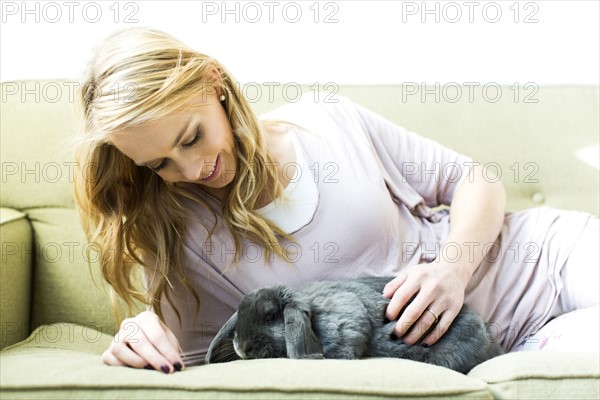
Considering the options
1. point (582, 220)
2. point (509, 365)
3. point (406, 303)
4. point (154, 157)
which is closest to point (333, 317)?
point (406, 303)

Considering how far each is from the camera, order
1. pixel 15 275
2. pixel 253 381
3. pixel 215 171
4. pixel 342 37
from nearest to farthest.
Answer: pixel 253 381, pixel 215 171, pixel 15 275, pixel 342 37

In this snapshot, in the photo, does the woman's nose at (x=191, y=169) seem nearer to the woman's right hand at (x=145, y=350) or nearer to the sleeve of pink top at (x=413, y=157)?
the woman's right hand at (x=145, y=350)

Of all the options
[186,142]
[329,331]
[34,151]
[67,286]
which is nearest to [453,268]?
[329,331]

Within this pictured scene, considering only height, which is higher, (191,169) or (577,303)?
(191,169)

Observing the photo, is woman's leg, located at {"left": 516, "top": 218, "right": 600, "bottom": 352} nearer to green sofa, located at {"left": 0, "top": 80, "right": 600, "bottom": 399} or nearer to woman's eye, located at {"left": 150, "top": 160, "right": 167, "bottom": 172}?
green sofa, located at {"left": 0, "top": 80, "right": 600, "bottom": 399}

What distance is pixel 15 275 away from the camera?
1423 mm

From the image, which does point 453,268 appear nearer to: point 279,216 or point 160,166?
point 279,216

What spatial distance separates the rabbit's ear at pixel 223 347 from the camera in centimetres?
107

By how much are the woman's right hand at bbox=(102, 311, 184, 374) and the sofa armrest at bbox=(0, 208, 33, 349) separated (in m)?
0.44

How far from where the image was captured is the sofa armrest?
4.53ft

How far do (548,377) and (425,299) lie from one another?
0.23 metres

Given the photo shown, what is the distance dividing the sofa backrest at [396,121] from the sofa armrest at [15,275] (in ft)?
0.08

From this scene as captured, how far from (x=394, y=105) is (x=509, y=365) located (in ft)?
2.61

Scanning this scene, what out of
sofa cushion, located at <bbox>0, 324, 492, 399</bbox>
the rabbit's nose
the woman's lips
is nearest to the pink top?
the woman's lips
